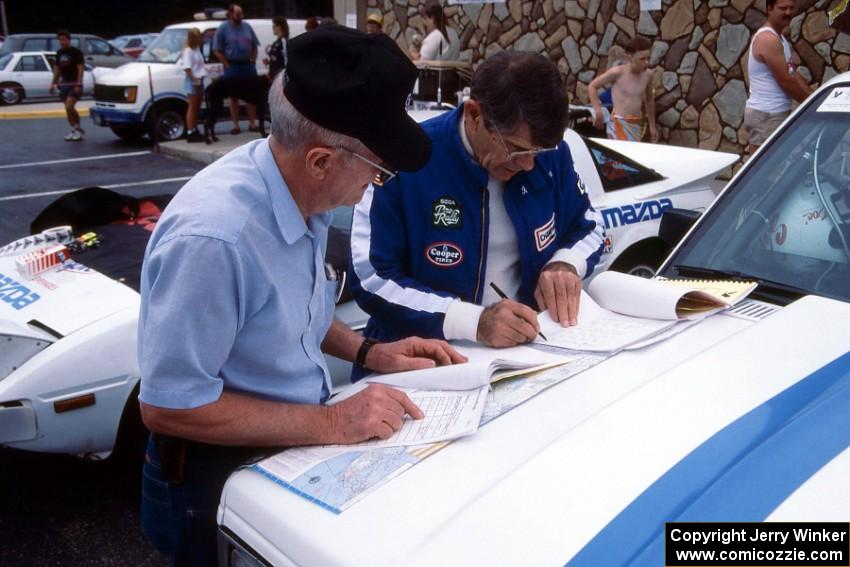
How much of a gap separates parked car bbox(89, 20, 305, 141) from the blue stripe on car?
40.6 feet

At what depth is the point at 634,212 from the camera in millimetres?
4539

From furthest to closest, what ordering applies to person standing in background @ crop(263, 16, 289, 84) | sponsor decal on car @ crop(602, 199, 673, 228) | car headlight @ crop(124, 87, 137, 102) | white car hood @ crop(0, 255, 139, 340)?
car headlight @ crop(124, 87, 137, 102) < person standing in background @ crop(263, 16, 289, 84) < sponsor decal on car @ crop(602, 199, 673, 228) < white car hood @ crop(0, 255, 139, 340)

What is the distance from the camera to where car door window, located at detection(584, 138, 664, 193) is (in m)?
4.59

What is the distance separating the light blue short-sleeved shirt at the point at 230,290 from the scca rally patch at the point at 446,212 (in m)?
0.60

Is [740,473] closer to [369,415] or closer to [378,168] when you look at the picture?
[369,415]

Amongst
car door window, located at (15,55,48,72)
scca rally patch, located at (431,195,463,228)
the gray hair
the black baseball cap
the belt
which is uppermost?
the black baseball cap

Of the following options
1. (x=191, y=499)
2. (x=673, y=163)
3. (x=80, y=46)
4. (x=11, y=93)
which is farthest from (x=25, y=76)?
(x=191, y=499)

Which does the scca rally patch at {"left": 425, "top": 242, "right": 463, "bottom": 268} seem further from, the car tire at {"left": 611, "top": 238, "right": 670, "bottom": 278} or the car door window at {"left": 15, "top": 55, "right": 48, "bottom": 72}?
the car door window at {"left": 15, "top": 55, "right": 48, "bottom": 72}

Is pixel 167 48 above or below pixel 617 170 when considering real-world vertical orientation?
above

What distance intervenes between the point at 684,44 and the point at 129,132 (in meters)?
9.38

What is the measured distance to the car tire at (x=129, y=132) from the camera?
525 inches

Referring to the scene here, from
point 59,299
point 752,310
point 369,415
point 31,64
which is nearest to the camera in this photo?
point 369,415

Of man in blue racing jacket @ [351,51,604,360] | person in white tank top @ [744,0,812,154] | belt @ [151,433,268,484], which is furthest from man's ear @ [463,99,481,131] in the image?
person in white tank top @ [744,0,812,154]

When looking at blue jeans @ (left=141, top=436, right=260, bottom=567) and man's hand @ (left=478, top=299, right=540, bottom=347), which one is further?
Result: man's hand @ (left=478, top=299, right=540, bottom=347)
